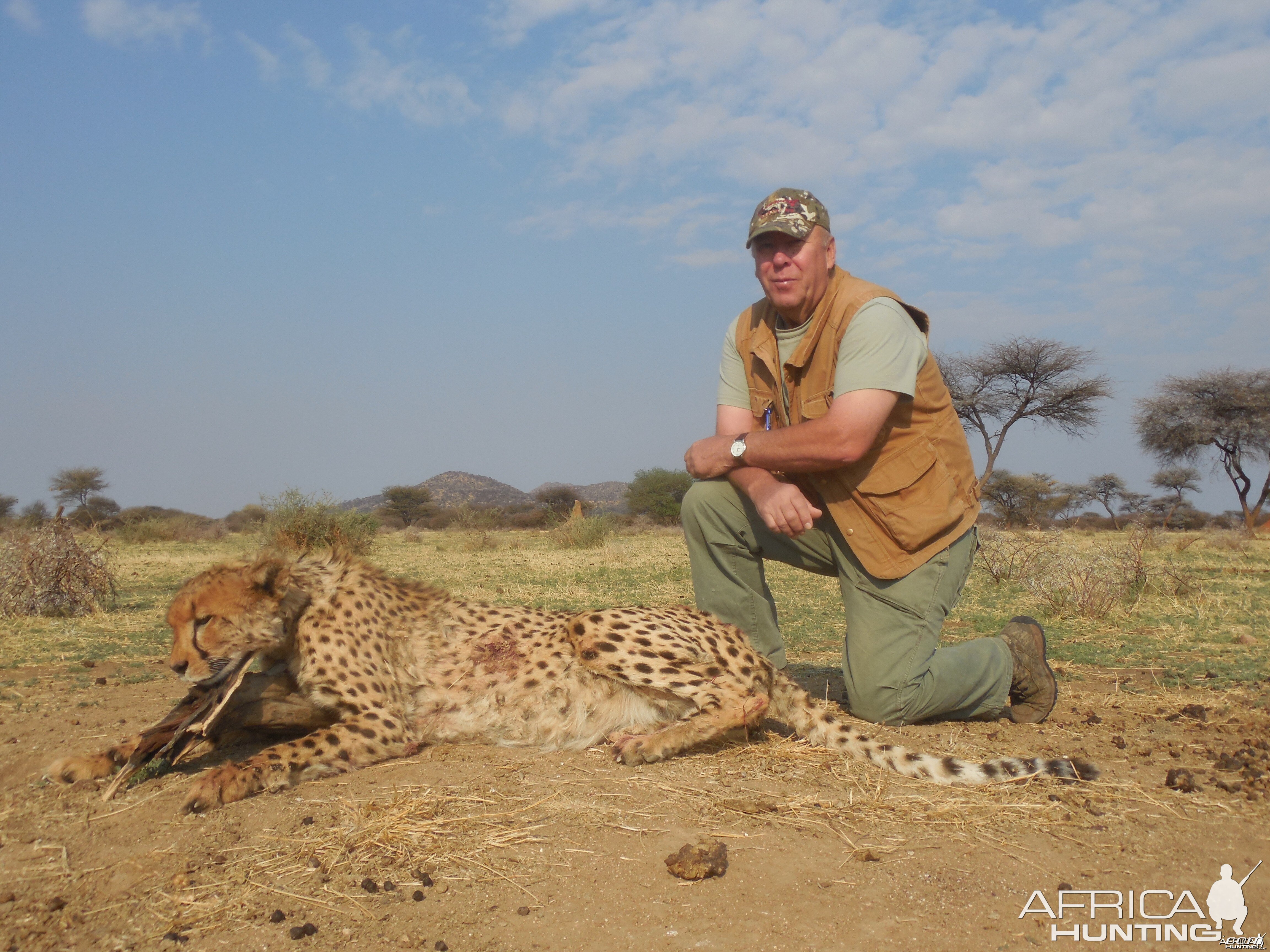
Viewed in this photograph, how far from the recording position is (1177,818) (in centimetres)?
232

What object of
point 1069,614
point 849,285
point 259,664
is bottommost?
point 1069,614

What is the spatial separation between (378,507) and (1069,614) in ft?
82.9

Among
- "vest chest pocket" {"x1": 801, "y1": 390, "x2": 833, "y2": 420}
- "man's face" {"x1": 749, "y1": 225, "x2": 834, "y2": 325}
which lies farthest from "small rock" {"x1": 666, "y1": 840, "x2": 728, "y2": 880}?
"man's face" {"x1": 749, "y1": 225, "x2": 834, "y2": 325}

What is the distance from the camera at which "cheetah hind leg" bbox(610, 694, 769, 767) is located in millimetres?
2865

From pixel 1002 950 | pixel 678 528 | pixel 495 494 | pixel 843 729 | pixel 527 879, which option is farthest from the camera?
pixel 495 494

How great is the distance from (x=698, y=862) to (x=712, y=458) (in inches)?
77.5

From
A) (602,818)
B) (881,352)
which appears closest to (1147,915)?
(602,818)

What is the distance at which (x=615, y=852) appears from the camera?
2105mm

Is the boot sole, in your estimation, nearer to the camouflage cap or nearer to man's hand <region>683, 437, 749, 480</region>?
man's hand <region>683, 437, 749, 480</region>

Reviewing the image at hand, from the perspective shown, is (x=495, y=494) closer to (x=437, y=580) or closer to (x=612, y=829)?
(x=437, y=580)

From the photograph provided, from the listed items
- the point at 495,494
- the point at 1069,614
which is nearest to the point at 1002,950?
the point at 1069,614

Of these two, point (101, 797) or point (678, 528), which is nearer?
point (101, 797)

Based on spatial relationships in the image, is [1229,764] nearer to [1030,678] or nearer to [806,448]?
[1030,678]

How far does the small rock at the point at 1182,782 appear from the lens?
2.52 meters
